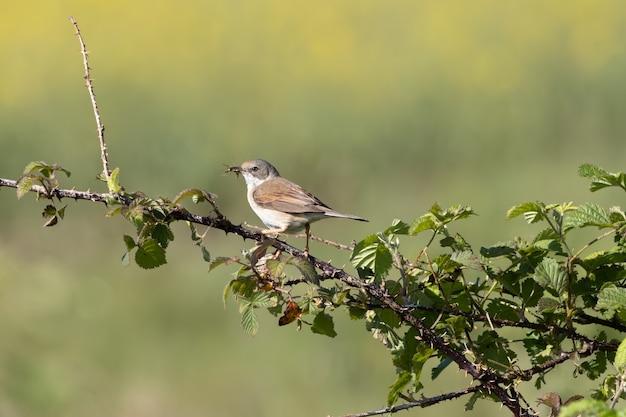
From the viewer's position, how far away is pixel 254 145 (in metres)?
9.61

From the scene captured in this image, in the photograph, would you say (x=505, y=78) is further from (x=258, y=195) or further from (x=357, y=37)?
(x=258, y=195)

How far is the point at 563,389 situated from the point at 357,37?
8326 mm

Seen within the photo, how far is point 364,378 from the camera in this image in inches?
242

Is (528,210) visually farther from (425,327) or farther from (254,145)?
A: (254,145)

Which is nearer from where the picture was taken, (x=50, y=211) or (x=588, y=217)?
(x=588, y=217)

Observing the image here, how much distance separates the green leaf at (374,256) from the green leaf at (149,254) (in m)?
0.56

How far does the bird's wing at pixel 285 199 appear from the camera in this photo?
5.29 metres

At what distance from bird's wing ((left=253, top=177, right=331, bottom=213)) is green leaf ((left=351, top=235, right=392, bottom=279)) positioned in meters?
2.45

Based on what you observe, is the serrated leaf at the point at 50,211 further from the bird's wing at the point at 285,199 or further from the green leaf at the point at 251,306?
the bird's wing at the point at 285,199

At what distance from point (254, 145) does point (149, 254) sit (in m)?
6.78

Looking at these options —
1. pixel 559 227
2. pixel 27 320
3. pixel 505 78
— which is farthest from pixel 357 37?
pixel 559 227

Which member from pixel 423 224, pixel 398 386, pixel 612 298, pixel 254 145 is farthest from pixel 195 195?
pixel 254 145

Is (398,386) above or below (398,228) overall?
below

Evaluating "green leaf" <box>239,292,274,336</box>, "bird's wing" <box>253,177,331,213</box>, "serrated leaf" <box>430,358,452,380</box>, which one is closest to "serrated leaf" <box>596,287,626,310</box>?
"serrated leaf" <box>430,358,452,380</box>
